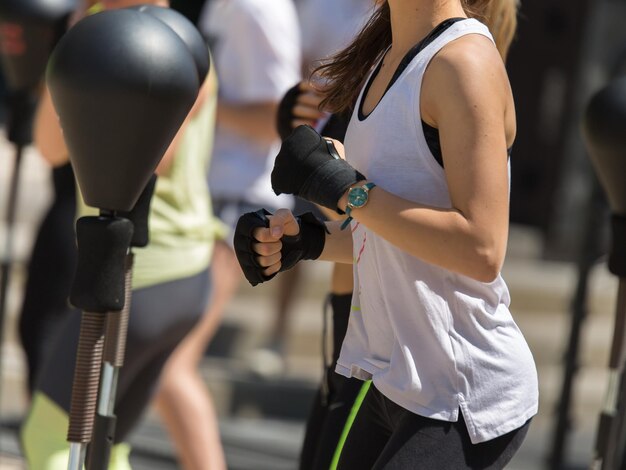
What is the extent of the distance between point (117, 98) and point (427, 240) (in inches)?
22.8

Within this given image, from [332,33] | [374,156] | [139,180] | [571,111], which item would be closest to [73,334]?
[139,180]

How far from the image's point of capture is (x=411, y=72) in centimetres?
216

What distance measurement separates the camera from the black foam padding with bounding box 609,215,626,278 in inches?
120

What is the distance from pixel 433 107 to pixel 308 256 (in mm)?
428

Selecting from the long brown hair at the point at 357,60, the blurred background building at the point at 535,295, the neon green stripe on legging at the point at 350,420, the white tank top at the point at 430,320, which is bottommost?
the blurred background building at the point at 535,295

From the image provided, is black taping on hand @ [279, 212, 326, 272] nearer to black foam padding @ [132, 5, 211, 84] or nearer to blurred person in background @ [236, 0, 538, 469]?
blurred person in background @ [236, 0, 538, 469]

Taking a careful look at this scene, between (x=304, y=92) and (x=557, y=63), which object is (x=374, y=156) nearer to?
(x=304, y=92)

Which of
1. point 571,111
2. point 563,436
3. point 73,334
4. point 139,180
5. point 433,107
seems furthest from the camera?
point 571,111

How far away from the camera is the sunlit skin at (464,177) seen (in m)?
2.04

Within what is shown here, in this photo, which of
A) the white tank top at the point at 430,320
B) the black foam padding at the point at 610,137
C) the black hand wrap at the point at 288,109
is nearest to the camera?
the white tank top at the point at 430,320

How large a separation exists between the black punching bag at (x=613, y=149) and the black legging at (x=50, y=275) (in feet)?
4.52

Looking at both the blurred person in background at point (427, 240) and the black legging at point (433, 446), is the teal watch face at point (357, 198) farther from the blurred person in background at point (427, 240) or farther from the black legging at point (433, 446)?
the black legging at point (433, 446)

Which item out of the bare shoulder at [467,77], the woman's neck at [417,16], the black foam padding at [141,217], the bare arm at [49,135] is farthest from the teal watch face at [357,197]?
the bare arm at [49,135]

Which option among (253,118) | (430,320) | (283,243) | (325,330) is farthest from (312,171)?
(253,118)
